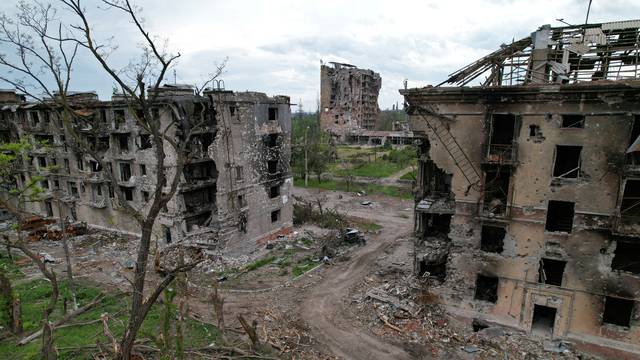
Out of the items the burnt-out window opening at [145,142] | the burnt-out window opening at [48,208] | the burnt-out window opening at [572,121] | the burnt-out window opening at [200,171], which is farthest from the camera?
the burnt-out window opening at [48,208]

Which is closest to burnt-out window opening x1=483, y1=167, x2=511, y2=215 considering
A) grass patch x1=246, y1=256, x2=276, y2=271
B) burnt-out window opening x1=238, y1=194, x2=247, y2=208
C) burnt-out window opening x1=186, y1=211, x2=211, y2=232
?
grass patch x1=246, y1=256, x2=276, y2=271

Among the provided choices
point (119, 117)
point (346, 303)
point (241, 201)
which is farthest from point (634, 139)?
point (119, 117)

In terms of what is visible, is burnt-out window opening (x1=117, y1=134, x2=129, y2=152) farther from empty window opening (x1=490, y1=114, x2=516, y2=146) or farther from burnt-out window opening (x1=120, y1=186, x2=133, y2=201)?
empty window opening (x1=490, y1=114, x2=516, y2=146)

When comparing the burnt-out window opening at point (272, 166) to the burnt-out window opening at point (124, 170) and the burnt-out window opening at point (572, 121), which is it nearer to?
the burnt-out window opening at point (124, 170)

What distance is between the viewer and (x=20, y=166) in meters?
39.8

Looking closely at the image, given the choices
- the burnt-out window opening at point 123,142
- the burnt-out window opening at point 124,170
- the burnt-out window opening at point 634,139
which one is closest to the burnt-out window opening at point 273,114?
the burnt-out window opening at point 123,142

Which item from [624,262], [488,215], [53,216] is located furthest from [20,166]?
[624,262]

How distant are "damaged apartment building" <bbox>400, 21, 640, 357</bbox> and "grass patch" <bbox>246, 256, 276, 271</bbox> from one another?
534 inches

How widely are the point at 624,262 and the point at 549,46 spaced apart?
11.7m

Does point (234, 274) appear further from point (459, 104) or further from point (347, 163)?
point (347, 163)

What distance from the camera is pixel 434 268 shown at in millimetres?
23703

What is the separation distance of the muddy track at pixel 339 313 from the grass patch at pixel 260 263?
16.2 ft

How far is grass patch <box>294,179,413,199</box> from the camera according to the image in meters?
52.0

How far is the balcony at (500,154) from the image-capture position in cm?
1858
